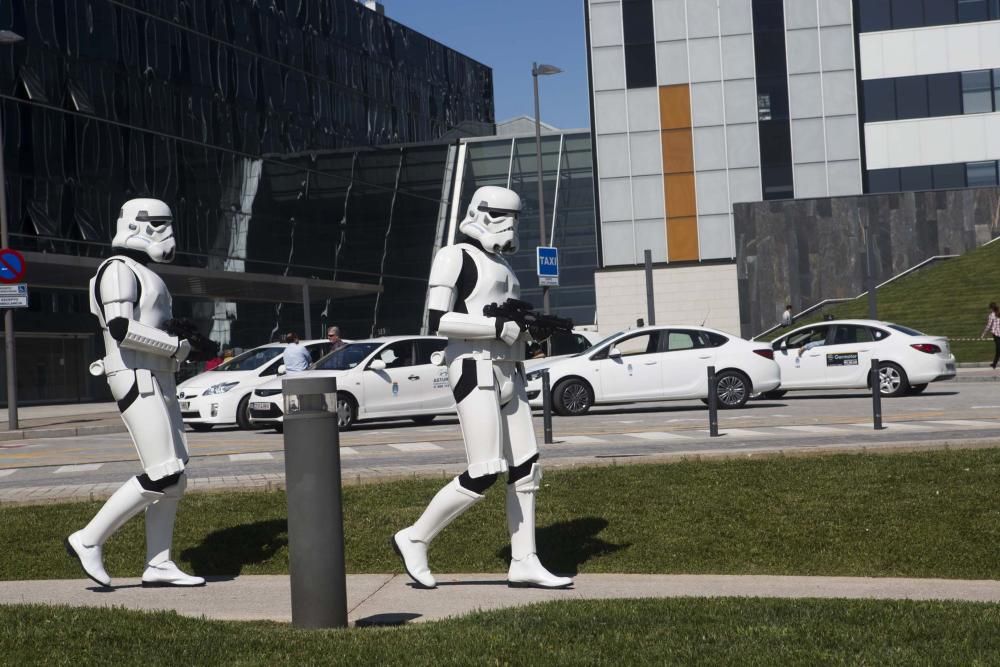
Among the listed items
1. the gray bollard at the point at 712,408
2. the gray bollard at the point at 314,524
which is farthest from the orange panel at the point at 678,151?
the gray bollard at the point at 314,524

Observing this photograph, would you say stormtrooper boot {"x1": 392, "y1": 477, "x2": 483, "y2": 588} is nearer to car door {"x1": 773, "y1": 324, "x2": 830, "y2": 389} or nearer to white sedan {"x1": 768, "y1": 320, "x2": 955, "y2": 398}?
white sedan {"x1": 768, "y1": 320, "x2": 955, "y2": 398}

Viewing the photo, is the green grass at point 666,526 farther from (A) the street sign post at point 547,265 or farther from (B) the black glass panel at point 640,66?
(B) the black glass panel at point 640,66

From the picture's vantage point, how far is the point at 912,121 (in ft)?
160

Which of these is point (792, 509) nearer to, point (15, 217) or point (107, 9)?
point (15, 217)

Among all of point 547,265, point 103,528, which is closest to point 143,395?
point 103,528

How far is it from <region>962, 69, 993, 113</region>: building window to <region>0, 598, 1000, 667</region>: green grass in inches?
1809

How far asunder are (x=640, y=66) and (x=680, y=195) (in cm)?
460

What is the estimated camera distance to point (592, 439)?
1675cm

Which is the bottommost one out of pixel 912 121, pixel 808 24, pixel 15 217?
pixel 15 217

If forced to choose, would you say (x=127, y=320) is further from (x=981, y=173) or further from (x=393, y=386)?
(x=981, y=173)

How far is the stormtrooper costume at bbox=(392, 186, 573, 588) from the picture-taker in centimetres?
730

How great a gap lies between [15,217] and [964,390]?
24.1m

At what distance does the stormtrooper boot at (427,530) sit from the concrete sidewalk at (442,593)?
11cm

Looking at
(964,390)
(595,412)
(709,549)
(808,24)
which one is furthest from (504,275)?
(808,24)
